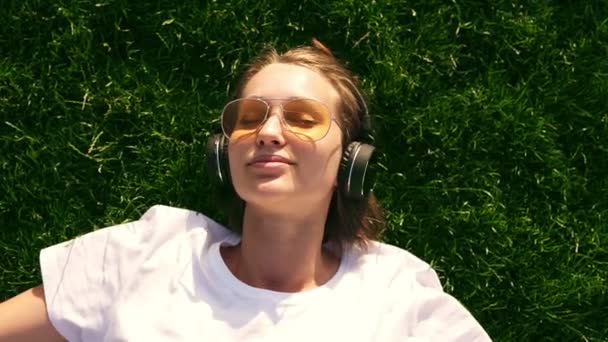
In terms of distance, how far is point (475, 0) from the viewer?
12.4 feet

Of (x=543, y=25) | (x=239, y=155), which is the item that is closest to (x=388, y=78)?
(x=543, y=25)

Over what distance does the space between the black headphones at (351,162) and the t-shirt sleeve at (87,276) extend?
409 mm

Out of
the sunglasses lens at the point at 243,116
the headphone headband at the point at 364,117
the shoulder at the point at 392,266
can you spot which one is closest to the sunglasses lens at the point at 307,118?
the sunglasses lens at the point at 243,116

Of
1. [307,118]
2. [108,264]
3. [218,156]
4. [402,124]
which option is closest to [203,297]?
[108,264]

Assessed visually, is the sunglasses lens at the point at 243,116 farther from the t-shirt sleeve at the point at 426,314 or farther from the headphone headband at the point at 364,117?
→ the t-shirt sleeve at the point at 426,314

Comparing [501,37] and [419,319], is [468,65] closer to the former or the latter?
[501,37]

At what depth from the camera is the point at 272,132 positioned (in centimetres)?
283

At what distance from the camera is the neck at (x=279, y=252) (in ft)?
10.1

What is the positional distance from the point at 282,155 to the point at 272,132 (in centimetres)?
10

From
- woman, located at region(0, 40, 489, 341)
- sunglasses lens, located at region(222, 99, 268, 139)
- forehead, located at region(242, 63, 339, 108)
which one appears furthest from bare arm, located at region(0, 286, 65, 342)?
forehead, located at region(242, 63, 339, 108)

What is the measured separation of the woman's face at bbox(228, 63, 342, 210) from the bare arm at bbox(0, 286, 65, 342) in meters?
0.98

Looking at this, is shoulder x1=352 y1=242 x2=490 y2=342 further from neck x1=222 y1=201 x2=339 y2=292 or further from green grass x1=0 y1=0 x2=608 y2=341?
green grass x1=0 y1=0 x2=608 y2=341

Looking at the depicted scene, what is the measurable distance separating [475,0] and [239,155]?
5.38 ft

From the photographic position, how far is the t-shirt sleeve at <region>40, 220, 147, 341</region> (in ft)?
9.82
